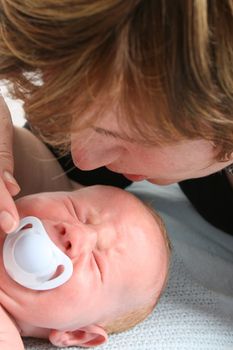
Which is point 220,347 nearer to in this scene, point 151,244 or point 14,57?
point 151,244

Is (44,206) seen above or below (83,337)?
above

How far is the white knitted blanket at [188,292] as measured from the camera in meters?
0.87

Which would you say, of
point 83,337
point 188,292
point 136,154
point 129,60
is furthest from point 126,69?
point 188,292

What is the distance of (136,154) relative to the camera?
2.16 feet

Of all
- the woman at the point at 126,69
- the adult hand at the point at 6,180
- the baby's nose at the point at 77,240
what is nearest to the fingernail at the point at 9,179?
the adult hand at the point at 6,180

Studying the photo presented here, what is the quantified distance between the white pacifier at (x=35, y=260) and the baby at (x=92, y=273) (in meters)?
0.01

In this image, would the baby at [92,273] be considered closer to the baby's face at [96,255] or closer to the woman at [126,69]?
the baby's face at [96,255]

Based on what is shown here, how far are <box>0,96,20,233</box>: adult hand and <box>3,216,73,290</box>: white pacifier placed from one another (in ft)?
0.08

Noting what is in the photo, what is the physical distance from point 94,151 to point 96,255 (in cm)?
19

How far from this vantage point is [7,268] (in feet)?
2.43

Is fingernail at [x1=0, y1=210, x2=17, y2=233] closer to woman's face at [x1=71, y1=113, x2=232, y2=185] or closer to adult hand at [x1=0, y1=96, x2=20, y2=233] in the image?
adult hand at [x1=0, y1=96, x2=20, y2=233]

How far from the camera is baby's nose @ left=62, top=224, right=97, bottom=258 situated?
2.50ft

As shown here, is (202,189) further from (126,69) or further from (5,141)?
(126,69)

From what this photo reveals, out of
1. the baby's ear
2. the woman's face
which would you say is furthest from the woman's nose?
the baby's ear
